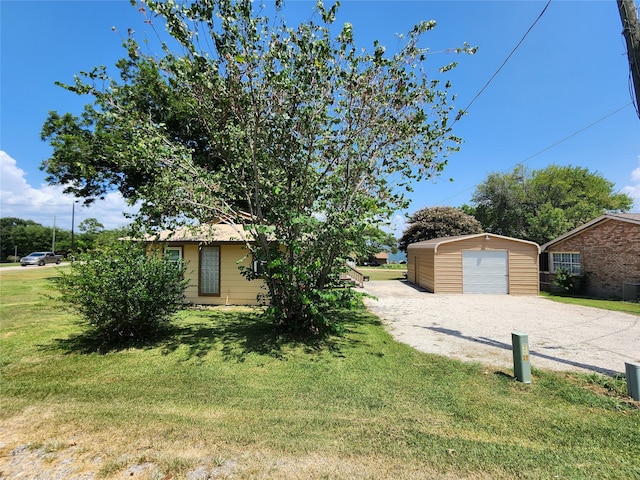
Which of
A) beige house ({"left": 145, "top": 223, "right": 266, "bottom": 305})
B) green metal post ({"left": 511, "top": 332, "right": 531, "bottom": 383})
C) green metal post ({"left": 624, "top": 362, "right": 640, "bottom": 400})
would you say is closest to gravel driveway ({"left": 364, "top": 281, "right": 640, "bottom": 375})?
green metal post ({"left": 511, "top": 332, "right": 531, "bottom": 383})

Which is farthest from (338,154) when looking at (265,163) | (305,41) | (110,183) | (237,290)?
(110,183)

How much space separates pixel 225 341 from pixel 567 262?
18.2m

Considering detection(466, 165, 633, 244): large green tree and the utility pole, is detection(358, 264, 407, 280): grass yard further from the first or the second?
the utility pole

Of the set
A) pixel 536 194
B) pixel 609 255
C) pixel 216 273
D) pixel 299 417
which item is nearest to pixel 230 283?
pixel 216 273

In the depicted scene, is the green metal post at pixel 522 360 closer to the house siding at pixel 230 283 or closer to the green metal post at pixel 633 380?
the green metal post at pixel 633 380

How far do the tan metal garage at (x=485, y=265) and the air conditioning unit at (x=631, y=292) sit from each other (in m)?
2.97

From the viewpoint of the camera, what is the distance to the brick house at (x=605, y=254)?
13.4m

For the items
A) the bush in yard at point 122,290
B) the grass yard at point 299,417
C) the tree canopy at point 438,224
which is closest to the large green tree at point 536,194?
the tree canopy at point 438,224

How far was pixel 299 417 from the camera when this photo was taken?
11.0 ft

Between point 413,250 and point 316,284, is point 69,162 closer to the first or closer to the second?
point 316,284

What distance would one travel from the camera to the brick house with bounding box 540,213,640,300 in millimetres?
13352

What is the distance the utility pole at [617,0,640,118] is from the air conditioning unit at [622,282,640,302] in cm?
1247

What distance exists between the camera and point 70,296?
17.2 feet

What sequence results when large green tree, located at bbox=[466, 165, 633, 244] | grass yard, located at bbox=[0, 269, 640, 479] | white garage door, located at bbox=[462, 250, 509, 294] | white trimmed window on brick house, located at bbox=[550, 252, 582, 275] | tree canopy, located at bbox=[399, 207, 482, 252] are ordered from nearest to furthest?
grass yard, located at bbox=[0, 269, 640, 479] < white garage door, located at bbox=[462, 250, 509, 294] < white trimmed window on brick house, located at bbox=[550, 252, 582, 275] < tree canopy, located at bbox=[399, 207, 482, 252] < large green tree, located at bbox=[466, 165, 633, 244]
